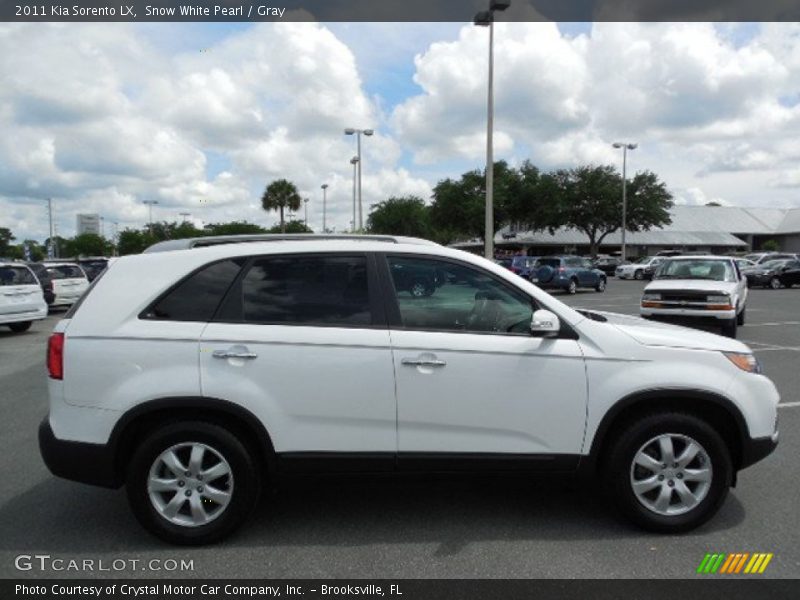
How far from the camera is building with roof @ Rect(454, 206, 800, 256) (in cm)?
6328

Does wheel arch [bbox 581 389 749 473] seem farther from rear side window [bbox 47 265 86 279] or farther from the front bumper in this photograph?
rear side window [bbox 47 265 86 279]

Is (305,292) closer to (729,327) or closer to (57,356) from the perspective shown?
(57,356)

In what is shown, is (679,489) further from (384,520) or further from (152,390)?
(152,390)

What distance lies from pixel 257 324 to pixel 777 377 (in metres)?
7.87

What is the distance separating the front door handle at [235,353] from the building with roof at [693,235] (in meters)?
55.5

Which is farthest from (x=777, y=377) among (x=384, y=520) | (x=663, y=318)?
(x=384, y=520)

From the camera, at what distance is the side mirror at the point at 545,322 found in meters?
3.61

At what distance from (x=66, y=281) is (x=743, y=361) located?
2104 centimetres

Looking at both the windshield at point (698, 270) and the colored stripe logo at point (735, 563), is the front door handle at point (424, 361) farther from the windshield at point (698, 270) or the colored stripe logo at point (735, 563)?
the windshield at point (698, 270)

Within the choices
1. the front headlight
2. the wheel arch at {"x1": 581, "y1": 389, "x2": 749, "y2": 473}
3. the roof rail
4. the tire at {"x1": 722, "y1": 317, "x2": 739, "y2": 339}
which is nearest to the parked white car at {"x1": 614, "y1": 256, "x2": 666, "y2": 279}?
the tire at {"x1": 722, "y1": 317, "x2": 739, "y2": 339}

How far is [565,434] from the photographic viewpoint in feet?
12.2
